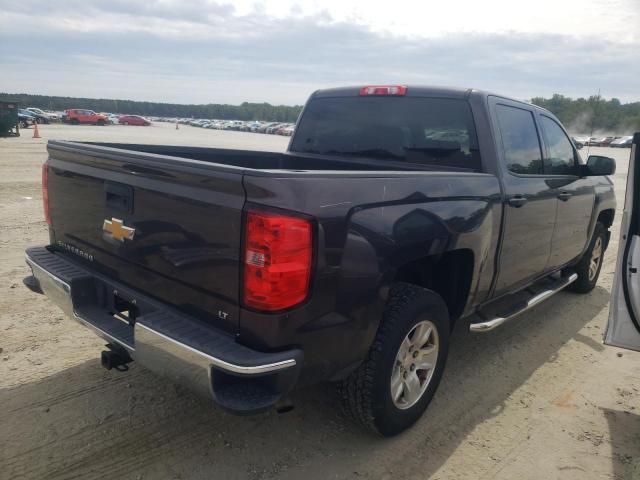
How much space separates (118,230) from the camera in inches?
108

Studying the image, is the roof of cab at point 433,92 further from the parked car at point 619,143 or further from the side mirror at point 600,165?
the parked car at point 619,143

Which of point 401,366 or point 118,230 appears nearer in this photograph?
point 118,230

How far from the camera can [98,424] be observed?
2945mm

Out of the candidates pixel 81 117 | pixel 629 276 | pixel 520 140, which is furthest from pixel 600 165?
pixel 81 117

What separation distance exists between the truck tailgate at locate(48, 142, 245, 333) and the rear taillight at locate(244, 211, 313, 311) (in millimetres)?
77

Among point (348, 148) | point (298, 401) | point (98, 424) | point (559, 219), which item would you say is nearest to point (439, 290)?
point (298, 401)

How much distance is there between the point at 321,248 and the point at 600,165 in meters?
3.50

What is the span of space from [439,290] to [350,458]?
A: 1199 mm

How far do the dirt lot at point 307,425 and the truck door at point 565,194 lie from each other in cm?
98

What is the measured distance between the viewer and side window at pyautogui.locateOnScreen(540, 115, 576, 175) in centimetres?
450

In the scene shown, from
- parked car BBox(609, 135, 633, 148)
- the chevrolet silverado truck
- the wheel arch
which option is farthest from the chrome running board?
parked car BBox(609, 135, 633, 148)

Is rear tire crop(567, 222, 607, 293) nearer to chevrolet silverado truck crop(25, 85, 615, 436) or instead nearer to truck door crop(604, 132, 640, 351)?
chevrolet silverado truck crop(25, 85, 615, 436)

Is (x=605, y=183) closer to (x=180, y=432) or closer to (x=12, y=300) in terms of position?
(x=180, y=432)

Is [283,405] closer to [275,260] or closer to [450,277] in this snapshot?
[275,260]
